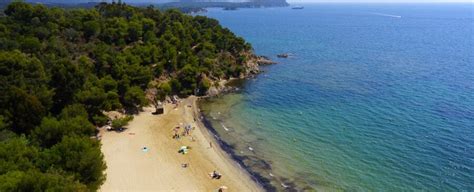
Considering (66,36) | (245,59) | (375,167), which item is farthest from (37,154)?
(245,59)

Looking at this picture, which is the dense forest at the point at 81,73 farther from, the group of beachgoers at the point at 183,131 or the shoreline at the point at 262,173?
the shoreline at the point at 262,173

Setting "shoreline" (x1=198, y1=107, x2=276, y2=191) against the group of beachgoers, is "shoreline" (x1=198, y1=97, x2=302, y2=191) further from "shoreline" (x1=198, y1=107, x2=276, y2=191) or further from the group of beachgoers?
the group of beachgoers

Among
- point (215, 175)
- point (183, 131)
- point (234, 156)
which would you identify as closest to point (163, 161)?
point (215, 175)

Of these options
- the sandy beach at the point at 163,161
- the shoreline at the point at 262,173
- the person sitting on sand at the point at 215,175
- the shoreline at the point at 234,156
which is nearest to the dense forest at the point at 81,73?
the sandy beach at the point at 163,161

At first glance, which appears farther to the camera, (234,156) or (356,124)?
(356,124)

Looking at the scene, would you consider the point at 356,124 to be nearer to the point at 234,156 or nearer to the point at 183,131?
the point at 234,156
